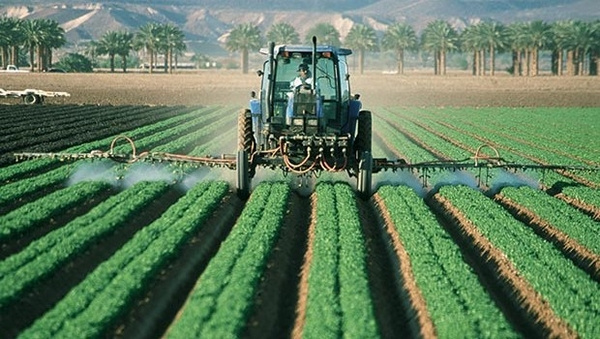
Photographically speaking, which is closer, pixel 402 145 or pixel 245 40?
pixel 402 145

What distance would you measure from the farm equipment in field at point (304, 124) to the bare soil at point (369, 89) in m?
35.7

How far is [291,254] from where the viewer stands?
11578 mm

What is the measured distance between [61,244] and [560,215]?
8246 mm

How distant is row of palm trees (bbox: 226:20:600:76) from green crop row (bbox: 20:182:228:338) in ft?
260

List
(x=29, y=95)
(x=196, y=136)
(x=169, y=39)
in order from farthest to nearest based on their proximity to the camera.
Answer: (x=169, y=39) → (x=29, y=95) → (x=196, y=136)

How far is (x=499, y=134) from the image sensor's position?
30.3 meters

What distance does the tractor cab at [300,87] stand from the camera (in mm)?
15180

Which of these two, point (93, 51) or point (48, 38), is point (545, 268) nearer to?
point (48, 38)

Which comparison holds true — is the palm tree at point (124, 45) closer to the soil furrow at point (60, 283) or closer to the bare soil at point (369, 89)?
the bare soil at point (369, 89)

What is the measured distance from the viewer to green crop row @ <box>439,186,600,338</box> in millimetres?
8750

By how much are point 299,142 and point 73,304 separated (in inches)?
284

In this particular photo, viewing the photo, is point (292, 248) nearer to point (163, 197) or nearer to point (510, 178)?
point (163, 197)

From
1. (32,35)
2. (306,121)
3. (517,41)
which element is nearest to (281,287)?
(306,121)

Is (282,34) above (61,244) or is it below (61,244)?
above
